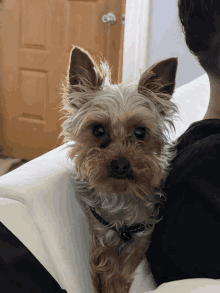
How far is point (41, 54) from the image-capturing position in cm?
299

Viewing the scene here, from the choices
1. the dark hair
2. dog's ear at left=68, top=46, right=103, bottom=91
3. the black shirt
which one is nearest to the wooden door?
dog's ear at left=68, top=46, right=103, bottom=91

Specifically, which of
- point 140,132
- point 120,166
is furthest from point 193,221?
point 140,132

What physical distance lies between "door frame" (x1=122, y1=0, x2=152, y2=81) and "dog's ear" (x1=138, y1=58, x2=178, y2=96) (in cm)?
186

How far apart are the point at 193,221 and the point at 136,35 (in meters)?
2.54

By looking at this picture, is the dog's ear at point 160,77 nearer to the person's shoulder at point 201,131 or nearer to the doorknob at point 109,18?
the person's shoulder at point 201,131

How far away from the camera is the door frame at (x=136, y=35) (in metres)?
2.76

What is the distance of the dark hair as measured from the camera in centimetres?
80

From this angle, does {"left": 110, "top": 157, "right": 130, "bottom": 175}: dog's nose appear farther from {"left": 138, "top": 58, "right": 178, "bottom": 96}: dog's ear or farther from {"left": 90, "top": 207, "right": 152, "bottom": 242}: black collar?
{"left": 138, "top": 58, "right": 178, "bottom": 96}: dog's ear

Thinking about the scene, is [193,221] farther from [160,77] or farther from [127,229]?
[160,77]

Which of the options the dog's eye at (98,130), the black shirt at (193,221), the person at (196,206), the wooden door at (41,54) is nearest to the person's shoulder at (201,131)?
the person at (196,206)

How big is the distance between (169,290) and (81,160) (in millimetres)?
545

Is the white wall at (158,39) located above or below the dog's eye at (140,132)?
above

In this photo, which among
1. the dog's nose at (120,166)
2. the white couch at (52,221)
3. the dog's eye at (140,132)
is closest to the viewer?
the white couch at (52,221)

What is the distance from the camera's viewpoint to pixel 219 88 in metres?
0.94
